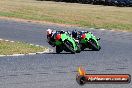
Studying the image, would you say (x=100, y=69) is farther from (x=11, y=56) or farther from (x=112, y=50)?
(x=112, y=50)

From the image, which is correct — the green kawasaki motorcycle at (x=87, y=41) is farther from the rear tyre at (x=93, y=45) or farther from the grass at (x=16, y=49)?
the grass at (x=16, y=49)

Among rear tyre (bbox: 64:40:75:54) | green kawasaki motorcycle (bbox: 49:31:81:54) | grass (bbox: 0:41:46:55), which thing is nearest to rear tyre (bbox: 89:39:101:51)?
green kawasaki motorcycle (bbox: 49:31:81:54)

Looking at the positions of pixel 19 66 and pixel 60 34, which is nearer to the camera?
pixel 19 66

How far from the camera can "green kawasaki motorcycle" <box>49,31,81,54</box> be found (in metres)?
19.8

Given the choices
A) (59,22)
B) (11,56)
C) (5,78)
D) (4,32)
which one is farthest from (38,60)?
(59,22)

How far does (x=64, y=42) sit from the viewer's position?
65.5ft

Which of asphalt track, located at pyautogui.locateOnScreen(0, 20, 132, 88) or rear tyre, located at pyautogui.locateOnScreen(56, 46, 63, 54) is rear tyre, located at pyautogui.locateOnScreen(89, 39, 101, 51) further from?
rear tyre, located at pyautogui.locateOnScreen(56, 46, 63, 54)

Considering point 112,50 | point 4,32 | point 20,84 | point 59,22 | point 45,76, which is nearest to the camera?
point 20,84

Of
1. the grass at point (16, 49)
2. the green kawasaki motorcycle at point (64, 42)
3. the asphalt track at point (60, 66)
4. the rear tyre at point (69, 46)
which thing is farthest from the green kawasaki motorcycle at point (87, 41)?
the grass at point (16, 49)

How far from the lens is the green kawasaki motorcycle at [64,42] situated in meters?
19.8

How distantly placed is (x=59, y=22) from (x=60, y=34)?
1837 centimetres

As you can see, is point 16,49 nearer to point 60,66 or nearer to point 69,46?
point 69,46

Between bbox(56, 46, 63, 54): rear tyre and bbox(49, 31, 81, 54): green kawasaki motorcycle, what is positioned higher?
bbox(49, 31, 81, 54): green kawasaki motorcycle

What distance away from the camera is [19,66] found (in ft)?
51.7
